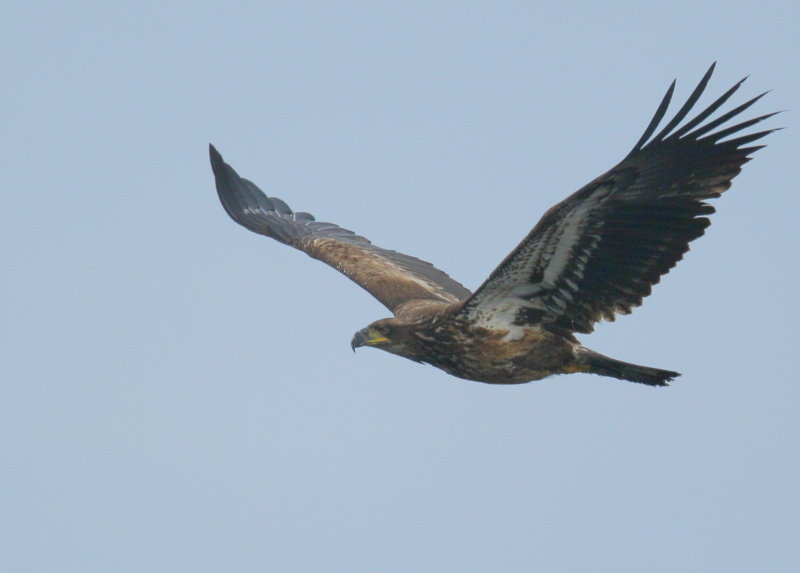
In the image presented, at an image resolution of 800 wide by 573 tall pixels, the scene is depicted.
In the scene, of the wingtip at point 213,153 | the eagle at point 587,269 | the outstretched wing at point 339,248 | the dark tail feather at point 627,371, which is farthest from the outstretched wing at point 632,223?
the wingtip at point 213,153

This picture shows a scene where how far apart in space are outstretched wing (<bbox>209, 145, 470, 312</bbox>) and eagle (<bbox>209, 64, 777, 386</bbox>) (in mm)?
771

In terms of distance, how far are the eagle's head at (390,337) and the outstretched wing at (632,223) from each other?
0.81 m

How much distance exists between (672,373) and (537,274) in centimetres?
136

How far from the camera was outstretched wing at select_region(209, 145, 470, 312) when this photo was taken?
12.3 metres

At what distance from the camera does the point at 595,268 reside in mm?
9305

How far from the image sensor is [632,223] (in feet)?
29.4

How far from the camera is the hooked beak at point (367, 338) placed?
1040cm

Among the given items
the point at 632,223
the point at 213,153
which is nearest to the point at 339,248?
the point at 213,153

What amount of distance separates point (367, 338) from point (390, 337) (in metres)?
0.22

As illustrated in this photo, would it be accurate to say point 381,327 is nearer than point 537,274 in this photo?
No

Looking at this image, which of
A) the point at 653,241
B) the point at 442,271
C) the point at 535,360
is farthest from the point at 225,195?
the point at 653,241

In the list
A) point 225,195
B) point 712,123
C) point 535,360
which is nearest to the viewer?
point 712,123

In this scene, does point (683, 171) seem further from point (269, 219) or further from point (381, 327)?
point (269, 219)

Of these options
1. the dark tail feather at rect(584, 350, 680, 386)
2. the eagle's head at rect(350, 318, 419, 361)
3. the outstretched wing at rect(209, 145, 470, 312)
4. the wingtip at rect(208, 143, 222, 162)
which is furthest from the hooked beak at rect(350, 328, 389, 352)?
the wingtip at rect(208, 143, 222, 162)
